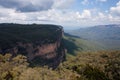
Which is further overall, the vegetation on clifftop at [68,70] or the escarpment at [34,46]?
the escarpment at [34,46]

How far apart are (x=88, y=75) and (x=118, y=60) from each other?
2775 cm

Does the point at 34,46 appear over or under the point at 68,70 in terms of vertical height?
under

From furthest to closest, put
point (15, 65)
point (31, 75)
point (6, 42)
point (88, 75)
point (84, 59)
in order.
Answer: point (6, 42) < point (84, 59) < point (88, 75) < point (31, 75) < point (15, 65)

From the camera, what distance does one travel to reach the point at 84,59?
330ft

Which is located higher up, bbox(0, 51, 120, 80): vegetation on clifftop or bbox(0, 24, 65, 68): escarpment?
bbox(0, 51, 120, 80): vegetation on clifftop

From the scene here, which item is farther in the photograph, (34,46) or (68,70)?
(34,46)

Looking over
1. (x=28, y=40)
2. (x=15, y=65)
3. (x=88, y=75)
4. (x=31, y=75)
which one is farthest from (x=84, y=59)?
(x=28, y=40)

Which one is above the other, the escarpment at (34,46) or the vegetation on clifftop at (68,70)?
the vegetation on clifftop at (68,70)

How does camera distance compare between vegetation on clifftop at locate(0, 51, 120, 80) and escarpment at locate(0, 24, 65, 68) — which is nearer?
vegetation on clifftop at locate(0, 51, 120, 80)

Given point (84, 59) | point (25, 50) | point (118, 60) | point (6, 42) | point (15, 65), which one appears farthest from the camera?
point (25, 50)

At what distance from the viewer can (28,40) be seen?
158 meters

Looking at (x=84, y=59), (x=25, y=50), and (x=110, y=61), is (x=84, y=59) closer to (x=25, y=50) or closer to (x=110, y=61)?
(x=110, y=61)

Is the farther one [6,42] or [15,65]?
[6,42]

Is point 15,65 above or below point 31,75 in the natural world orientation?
above
